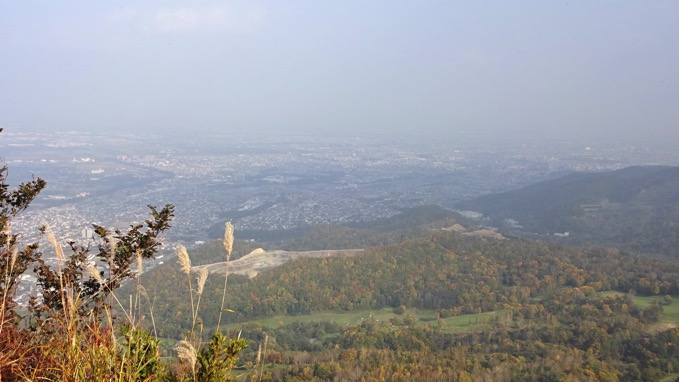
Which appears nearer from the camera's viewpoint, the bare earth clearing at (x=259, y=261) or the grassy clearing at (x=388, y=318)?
the grassy clearing at (x=388, y=318)

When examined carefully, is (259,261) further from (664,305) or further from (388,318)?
(664,305)

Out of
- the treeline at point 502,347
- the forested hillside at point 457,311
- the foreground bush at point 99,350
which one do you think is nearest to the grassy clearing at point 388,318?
the forested hillside at point 457,311

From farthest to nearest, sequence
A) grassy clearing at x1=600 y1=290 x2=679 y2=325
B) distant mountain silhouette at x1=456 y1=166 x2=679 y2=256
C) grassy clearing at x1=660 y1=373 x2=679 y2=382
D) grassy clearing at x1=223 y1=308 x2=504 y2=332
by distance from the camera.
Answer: distant mountain silhouette at x1=456 y1=166 x2=679 y2=256, grassy clearing at x1=223 y1=308 x2=504 y2=332, grassy clearing at x1=600 y1=290 x2=679 y2=325, grassy clearing at x1=660 y1=373 x2=679 y2=382

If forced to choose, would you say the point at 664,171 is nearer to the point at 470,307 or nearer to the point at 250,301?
the point at 470,307

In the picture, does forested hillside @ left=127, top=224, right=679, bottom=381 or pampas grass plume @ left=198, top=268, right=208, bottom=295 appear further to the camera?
forested hillside @ left=127, top=224, right=679, bottom=381

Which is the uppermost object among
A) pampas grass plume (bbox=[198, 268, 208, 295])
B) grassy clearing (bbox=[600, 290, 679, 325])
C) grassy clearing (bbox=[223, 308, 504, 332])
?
pampas grass plume (bbox=[198, 268, 208, 295])

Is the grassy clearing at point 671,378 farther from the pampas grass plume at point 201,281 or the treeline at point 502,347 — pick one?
the pampas grass plume at point 201,281

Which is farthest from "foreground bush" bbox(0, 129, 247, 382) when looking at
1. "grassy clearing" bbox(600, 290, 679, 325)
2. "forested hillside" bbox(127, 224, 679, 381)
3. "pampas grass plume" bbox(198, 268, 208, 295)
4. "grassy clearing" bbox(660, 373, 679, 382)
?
"grassy clearing" bbox(600, 290, 679, 325)

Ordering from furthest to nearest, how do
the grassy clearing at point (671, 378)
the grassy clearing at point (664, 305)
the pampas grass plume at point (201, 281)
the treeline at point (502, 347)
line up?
the grassy clearing at point (664, 305), the grassy clearing at point (671, 378), the treeline at point (502, 347), the pampas grass plume at point (201, 281)

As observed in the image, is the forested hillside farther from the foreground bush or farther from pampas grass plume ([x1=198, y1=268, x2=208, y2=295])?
pampas grass plume ([x1=198, y1=268, x2=208, y2=295])
